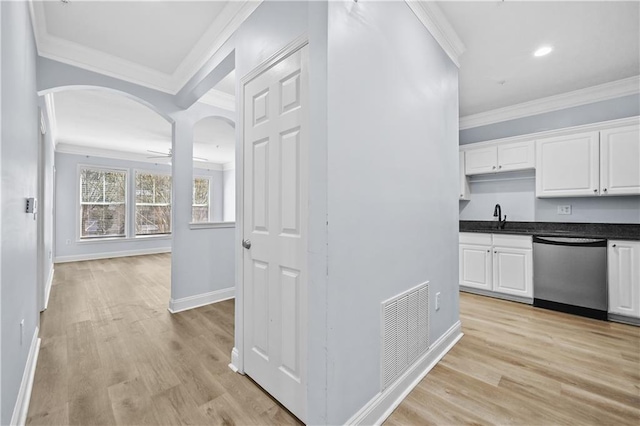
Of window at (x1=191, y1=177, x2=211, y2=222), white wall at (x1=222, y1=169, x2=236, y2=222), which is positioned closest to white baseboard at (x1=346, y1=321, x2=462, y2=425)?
white wall at (x1=222, y1=169, x2=236, y2=222)

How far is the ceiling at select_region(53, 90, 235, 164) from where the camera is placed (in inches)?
160

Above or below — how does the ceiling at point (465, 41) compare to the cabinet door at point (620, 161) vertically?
above

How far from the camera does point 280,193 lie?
168cm

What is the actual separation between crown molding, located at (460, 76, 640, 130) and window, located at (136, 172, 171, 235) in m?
7.75

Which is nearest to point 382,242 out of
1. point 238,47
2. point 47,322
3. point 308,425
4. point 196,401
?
point 308,425

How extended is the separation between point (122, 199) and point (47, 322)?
5188 mm

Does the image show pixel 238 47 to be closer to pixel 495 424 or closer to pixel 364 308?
pixel 364 308

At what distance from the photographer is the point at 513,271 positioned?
138 inches

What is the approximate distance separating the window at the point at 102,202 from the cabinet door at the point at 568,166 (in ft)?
29.1

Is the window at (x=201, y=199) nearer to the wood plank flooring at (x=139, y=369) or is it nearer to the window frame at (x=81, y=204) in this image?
the window frame at (x=81, y=204)

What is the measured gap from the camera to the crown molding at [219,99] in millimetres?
3494

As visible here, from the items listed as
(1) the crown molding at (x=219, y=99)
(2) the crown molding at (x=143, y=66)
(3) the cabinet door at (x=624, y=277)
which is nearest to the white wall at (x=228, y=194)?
(1) the crown molding at (x=219, y=99)

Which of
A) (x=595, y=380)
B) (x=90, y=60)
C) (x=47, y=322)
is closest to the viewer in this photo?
(x=595, y=380)

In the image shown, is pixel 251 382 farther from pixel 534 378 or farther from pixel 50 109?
pixel 50 109
